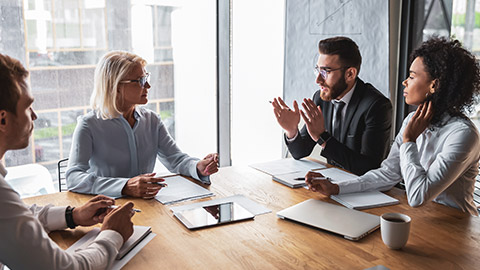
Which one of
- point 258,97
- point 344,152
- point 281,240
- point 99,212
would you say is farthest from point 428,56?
point 258,97

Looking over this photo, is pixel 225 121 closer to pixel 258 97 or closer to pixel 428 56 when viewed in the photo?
pixel 258 97

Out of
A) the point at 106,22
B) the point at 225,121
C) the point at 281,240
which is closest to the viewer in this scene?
the point at 281,240

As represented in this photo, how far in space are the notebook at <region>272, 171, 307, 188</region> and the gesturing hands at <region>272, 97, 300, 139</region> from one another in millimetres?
453

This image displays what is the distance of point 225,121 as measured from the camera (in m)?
4.44

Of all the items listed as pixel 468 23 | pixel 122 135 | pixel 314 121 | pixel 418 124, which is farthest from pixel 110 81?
pixel 468 23

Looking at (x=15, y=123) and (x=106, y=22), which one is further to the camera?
(x=106, y=22)

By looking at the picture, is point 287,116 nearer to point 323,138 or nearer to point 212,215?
point 323,138

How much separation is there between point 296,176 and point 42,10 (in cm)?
229

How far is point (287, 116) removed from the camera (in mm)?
2701

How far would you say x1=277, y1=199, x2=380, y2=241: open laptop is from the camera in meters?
1.60

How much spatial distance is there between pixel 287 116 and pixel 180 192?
0.91 m

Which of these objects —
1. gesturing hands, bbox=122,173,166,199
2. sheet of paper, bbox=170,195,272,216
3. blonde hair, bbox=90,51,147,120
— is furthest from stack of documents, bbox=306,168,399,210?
blonde hair, bbox=90,51,147,120

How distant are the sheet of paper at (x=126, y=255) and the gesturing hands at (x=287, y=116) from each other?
50.1 inches

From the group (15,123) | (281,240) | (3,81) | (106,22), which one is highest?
(106,22)
